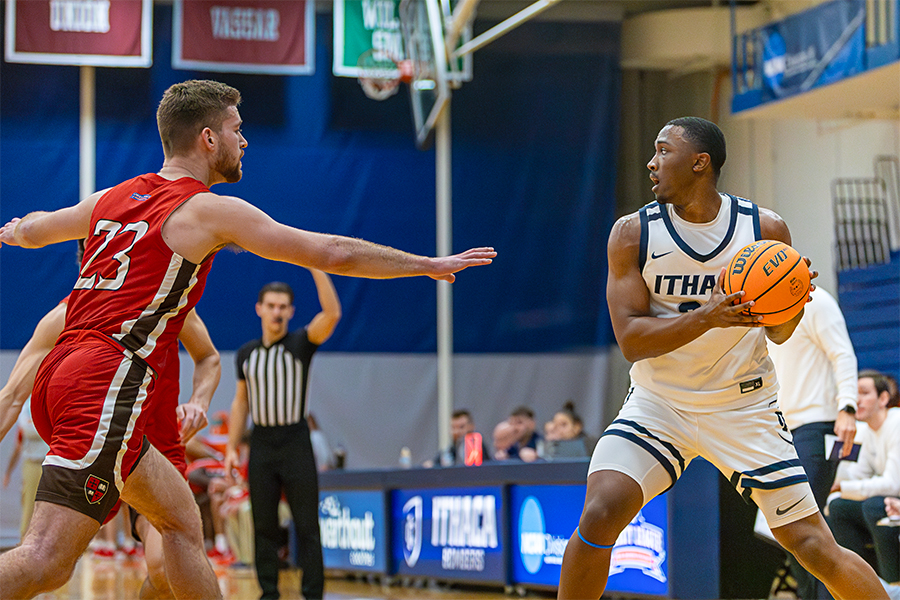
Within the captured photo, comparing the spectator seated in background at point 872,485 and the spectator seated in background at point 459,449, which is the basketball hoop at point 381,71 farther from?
the spectator seated in background at point 872,485

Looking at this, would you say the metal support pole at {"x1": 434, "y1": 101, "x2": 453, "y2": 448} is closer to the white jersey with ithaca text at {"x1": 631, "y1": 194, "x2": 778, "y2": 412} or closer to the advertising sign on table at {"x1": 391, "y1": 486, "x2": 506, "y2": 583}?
the advertising sign on table at {"x1": 391, "y1": 486, "x2": 506, "y2": 583}

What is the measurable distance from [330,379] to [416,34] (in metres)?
5.56

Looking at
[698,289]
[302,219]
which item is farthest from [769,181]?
[698,289]

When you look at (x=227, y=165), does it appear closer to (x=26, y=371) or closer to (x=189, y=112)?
(x=189, y=112)

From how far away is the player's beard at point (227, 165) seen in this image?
365cm

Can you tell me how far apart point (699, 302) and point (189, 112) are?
1973mm

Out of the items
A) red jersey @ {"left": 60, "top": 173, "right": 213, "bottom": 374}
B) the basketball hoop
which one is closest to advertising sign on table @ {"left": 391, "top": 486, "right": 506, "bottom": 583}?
red jersey @ {"left": 60, "top": 173, "right": 213, "bottom": 374}

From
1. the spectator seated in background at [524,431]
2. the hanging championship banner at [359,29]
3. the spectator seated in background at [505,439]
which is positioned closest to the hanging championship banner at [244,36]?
the hanging championship banner at [359,29]

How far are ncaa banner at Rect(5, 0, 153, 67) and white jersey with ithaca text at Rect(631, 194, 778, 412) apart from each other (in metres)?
12.2

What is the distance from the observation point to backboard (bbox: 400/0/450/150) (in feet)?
34.9

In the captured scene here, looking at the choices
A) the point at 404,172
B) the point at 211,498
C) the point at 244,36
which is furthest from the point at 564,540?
the point at 244,36

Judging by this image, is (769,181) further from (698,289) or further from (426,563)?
(698,289)

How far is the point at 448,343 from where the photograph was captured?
50.8 feet

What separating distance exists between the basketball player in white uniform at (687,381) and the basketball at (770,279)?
0.43ft
